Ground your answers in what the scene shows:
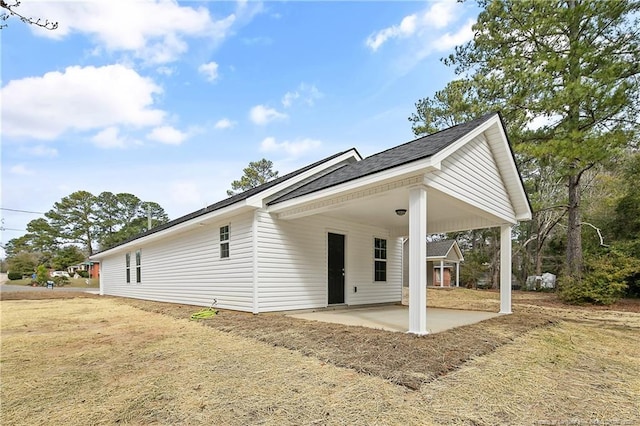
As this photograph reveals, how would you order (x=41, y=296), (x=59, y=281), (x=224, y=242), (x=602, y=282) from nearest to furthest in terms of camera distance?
(x=224, y=242)
(x=602, y=282)
(x=41, y=296)
(x=59, y=281)

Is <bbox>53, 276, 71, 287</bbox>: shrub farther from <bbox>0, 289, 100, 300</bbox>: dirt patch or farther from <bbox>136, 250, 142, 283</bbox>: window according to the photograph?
<bbox>136, 250, 142, 283</bbox>: window

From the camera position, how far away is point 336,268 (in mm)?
9789

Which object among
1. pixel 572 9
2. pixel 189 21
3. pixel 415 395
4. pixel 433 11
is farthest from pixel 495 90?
pixel 415 395

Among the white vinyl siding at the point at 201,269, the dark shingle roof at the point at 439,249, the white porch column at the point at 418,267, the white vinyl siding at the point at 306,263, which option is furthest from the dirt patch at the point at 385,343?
the dark shingle roof at the point at 439,249

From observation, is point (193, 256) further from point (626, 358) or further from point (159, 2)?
point (626, 358)

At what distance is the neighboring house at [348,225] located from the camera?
5.81 m

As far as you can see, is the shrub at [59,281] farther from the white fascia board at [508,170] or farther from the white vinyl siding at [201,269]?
the white fascia board at [508,170]

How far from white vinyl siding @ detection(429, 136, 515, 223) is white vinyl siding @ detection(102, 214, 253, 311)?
14.5 ft

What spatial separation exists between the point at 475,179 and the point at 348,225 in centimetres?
386

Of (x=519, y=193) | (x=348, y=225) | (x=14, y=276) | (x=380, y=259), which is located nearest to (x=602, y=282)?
(x=519, y=193)

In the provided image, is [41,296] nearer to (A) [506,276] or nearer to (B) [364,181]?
(B) [364,181]

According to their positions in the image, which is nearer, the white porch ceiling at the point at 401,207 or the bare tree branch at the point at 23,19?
the bare tree branch at the point at 23,19

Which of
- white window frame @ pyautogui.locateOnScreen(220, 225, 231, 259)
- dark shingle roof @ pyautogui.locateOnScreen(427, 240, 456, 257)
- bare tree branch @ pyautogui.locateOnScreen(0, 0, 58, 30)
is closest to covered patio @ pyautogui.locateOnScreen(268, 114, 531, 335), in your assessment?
white window frame @ pyautogui.locateOnScreen(220, 225, 231, 259)

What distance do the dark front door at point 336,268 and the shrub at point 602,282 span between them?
29.5 feet
